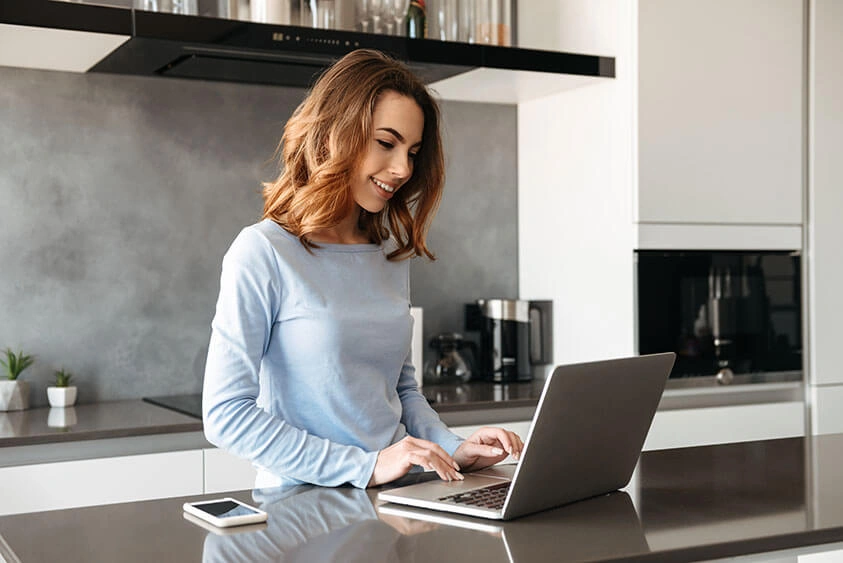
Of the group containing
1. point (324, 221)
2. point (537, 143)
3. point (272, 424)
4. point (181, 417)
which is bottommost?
point (181, 417)

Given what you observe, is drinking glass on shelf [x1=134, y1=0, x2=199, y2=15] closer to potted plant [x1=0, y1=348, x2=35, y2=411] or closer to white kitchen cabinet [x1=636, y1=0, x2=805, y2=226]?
potted plant [x1=0, y1=348, x2=35, y2=411]

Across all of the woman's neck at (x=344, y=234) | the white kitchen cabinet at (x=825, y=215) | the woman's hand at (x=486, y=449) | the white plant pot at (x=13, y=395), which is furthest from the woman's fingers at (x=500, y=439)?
the white kitchen cabinet at (x=825, y=215)

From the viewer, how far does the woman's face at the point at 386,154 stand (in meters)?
1.74

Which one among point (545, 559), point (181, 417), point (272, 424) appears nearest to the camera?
point (545, 559)

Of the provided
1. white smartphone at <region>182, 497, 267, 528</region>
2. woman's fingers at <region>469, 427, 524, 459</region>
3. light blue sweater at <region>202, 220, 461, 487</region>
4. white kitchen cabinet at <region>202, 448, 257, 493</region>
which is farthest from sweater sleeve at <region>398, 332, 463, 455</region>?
white kitchen cabinet at <region>202, 448, 257, 493</region>

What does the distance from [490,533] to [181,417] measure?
4.96 feet

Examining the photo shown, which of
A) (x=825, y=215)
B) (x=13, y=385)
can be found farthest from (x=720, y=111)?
(x=13, y=385)

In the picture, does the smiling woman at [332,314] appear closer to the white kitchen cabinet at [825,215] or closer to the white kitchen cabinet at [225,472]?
the white kitchen cabinet at [225,472]

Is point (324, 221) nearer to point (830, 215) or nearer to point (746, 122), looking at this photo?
point (746, 122)

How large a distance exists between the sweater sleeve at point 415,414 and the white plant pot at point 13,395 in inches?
52.4

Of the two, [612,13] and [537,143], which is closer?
[612,13]

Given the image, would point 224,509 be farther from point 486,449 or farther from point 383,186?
point 383,186

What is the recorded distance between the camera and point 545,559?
3.76 feet

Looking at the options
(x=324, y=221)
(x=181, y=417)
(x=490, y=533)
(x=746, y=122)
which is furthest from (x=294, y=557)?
(x=746, y=122)
